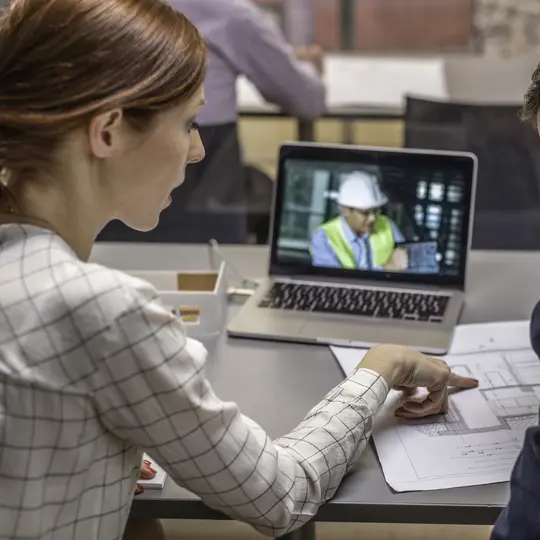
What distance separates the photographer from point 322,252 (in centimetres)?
147

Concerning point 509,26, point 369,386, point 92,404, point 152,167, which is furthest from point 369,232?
point 509,26

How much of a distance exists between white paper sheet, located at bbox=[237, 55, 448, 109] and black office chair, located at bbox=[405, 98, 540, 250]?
1137 mm

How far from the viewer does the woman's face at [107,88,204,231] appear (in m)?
0.86

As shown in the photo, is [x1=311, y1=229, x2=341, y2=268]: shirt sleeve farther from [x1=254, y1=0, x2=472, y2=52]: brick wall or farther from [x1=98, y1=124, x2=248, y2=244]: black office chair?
[x1=254, y1=0, x2=472, y2=52]: brick wall

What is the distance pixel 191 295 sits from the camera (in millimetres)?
1314

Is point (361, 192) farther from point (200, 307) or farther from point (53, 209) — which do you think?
point (53, 209)

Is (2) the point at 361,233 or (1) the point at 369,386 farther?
(2) the point at 361,233

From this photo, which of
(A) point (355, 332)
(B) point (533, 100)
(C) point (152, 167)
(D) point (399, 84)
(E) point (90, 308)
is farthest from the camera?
(D) point (399, 84)

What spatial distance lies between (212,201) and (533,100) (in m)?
1.48

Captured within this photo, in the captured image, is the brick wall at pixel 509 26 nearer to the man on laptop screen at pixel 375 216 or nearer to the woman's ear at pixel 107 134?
the man on laptop screen at pixel 375 216

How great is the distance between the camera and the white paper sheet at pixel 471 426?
3.21 feet

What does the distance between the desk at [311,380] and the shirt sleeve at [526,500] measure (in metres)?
0.07

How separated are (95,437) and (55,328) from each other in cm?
11

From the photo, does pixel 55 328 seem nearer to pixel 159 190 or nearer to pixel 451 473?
pixel 159 190
